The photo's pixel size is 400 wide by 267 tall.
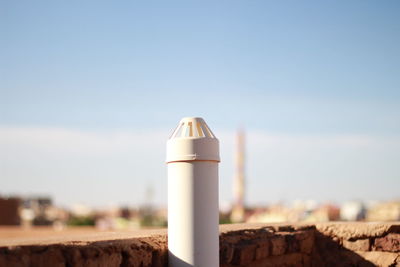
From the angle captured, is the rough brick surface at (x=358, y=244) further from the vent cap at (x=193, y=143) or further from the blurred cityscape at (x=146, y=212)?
the blurred cityscape at (x=146, y=212)

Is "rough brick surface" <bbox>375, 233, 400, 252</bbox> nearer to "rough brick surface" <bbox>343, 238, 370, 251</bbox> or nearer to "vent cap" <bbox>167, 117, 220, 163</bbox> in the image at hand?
"rough brick surface" <bbox>343, 238, 370, 251</bbox>

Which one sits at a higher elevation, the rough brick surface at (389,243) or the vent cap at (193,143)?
the vent cap at (193,143)

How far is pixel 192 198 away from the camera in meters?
3.78

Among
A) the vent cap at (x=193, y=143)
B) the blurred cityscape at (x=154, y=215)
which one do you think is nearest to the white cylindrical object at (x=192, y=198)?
the vent cap at (x=193, y=143)

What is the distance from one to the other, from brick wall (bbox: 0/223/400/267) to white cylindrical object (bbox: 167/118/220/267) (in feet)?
0.73

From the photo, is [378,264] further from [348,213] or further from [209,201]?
[348,213]

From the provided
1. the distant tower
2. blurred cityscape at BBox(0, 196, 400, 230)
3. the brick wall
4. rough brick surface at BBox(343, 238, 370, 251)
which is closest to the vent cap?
the brick wall

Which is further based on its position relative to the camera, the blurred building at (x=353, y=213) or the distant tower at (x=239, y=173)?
the distant tower at (x=239, y=173)

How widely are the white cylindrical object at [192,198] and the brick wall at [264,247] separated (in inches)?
8.8

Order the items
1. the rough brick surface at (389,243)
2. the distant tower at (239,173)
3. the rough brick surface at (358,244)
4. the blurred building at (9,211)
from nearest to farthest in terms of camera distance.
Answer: the rough brick surface at (389,243)
the rough brick surface at (358,244)
the blurred building at (9,211)
the distant tower at (239,173)

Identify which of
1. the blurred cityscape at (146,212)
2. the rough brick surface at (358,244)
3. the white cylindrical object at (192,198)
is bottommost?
the blurred cityscape at (146,212)

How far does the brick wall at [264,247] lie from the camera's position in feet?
10.7

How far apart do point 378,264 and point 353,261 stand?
0.84 ft

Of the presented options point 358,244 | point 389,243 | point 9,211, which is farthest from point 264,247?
point 9,211
